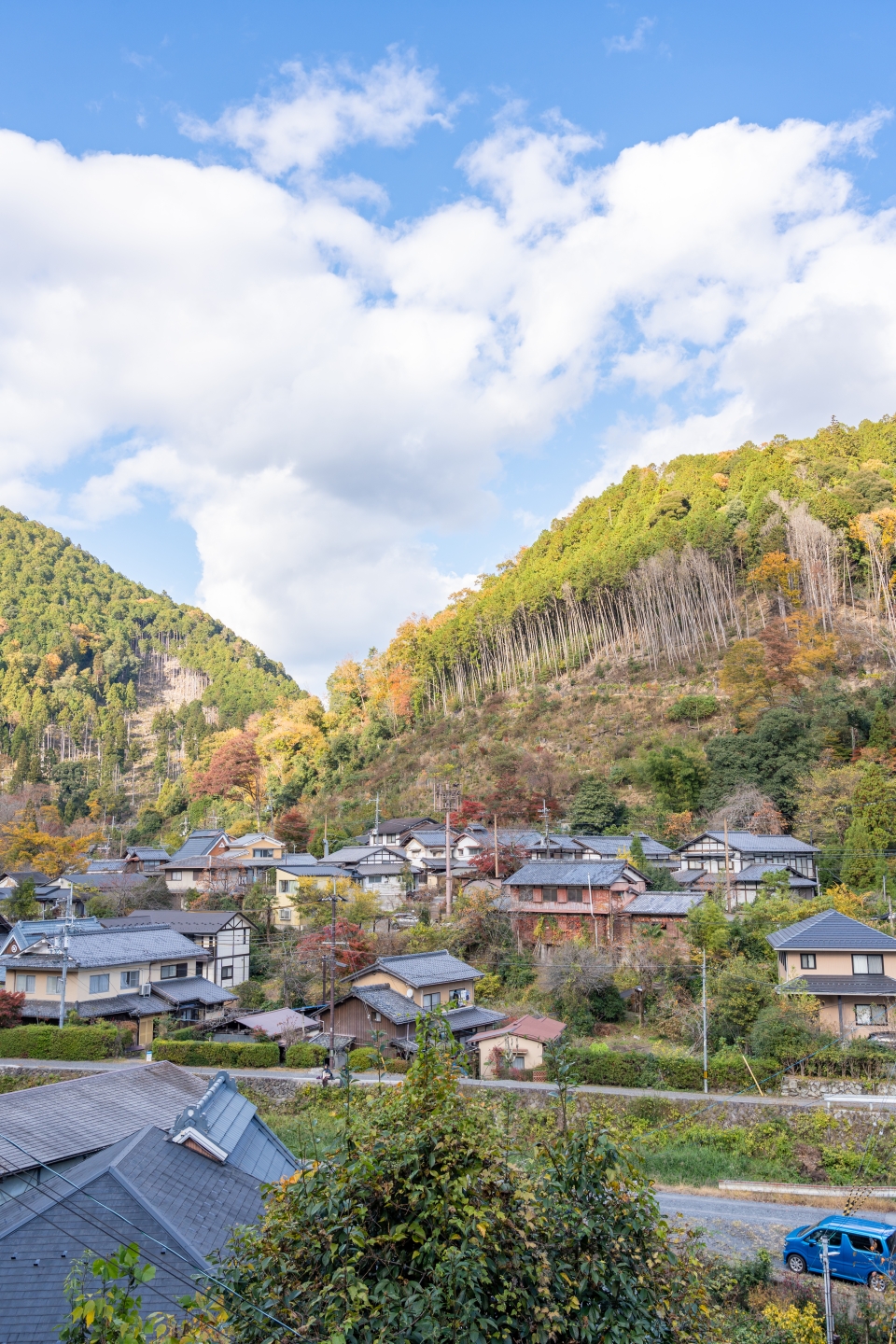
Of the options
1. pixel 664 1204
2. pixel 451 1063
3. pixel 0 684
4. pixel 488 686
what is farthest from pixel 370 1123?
pixel 0 684

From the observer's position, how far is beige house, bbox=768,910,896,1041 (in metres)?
22.1

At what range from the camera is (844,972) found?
A: 22875 mm

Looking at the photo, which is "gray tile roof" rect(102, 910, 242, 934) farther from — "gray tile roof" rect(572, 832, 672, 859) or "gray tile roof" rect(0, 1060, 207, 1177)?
"gray tile roof" rect(0, 1060, 207, 1177)

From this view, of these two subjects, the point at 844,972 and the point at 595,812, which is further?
the point at 595,812

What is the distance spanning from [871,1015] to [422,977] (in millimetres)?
13563

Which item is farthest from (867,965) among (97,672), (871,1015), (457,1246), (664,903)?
(97,672)

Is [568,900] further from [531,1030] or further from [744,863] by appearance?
[531,1030]

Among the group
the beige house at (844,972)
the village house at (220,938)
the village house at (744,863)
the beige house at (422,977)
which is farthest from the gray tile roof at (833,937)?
the village house at (220,938)

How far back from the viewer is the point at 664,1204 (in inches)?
614

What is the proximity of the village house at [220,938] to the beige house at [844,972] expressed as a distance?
21479 millimetres

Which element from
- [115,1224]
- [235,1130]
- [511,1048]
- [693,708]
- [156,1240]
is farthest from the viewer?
[693,708]

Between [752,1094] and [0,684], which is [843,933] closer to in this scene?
[752,1094]

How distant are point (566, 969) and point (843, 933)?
8.54 meters

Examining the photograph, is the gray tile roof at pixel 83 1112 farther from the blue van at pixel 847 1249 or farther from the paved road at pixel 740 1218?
the blue van at pixel 847 1249
